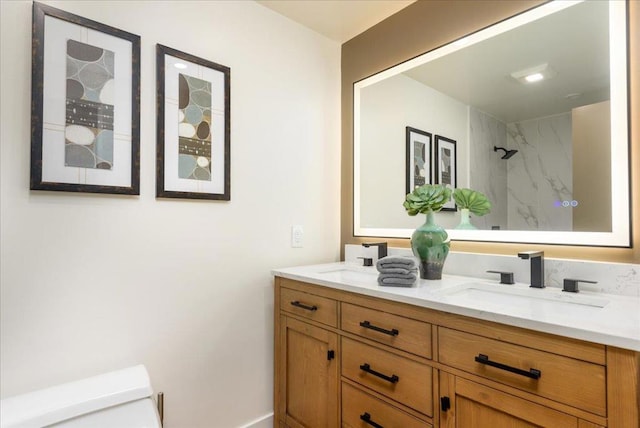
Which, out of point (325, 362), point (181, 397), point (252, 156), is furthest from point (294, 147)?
point (181, 397)

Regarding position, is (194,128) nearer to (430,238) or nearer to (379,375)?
(430,238)

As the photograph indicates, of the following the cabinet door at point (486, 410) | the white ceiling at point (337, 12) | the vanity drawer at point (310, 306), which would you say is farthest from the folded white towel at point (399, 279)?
the white ceiling at point (337, 12)

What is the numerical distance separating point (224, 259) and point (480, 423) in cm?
125

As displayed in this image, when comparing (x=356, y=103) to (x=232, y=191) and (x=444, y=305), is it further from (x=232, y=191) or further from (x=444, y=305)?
(x=444, y=305)

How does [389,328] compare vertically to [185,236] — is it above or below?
below

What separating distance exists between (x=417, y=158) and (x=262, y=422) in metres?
1.66

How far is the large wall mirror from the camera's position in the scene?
127cm

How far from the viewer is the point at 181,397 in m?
1.55

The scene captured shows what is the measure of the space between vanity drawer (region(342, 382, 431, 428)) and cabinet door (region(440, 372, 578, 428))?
0.40ft

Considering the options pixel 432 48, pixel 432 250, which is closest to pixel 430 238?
pixel 432 250

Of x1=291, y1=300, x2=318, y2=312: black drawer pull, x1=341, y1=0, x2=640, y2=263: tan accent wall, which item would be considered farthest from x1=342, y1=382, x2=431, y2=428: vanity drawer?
x1=341, y1=0, x2=640, y2=263: tan accent wall

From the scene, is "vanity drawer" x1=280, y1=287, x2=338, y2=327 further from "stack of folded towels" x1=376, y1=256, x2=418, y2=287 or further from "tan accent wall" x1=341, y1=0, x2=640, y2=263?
"tan accent wall" x1=341, y1=0, x2=640, y2=263

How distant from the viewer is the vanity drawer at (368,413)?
1.17m

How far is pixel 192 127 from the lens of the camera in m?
1.59
